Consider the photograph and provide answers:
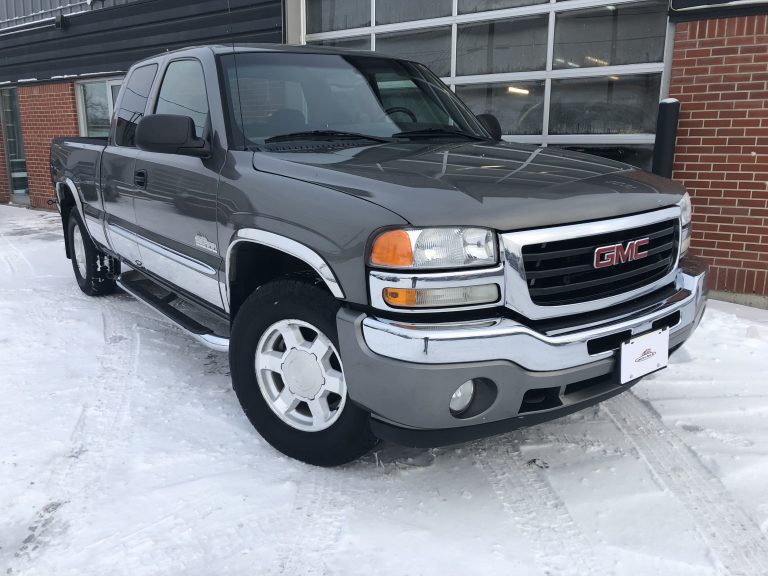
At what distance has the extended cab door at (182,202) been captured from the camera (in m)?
3.17

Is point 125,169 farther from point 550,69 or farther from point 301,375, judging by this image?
point 550,69

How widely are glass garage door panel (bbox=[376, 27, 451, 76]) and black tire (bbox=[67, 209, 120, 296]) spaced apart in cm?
369

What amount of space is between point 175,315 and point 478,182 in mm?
2180

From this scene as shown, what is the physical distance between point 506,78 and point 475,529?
5.25m

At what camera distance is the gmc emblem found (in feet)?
7.90

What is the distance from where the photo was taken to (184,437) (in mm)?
3084

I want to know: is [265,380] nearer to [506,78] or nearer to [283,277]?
[283,277]

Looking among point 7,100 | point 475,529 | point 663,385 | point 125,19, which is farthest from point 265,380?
point 7,100

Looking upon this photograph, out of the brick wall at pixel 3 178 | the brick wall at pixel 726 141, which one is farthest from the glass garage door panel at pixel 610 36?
the brick wall at pixel 3 178

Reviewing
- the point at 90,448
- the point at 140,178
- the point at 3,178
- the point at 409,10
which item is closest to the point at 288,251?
the point at 90,448

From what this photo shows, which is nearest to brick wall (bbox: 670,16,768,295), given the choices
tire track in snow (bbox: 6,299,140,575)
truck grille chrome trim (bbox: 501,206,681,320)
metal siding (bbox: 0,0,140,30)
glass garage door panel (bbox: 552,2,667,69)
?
glass garage door panel (bbox: 552,2,667,69)

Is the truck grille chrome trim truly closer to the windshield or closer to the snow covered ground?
the snow covered ground

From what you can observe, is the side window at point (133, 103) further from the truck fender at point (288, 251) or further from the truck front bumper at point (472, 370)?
the truck front bumper at point (472, 370)

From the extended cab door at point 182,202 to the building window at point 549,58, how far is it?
381 centimetres
